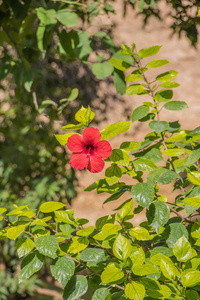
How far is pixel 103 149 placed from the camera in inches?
30.5

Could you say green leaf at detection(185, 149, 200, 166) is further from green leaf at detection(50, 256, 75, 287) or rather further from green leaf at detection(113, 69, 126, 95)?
green leaf at detection(113, 69, 126, 95)

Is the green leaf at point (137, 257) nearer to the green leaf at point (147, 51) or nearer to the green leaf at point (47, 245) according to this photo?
the green leaf at point (47, 245)

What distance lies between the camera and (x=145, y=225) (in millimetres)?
914

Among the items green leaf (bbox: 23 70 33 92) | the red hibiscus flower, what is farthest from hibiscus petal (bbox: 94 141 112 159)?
green leaf (bbox: 23 70 33 92)

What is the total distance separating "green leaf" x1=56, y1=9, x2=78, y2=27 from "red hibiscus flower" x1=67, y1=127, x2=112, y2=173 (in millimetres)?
739

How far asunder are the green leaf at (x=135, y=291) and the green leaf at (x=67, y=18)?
3.26ft

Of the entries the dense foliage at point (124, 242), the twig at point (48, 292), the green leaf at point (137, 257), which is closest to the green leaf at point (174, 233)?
the dense foliage at point (124, 242)

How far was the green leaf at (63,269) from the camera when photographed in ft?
2.39

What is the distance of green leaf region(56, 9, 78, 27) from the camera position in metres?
1.40

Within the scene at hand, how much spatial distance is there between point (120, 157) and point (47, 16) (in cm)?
78

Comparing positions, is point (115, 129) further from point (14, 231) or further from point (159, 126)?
point (14, 231)

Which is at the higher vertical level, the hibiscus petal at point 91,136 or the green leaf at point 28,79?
the hibiscus petal at point 91,136

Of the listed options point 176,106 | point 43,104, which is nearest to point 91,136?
point 176,106

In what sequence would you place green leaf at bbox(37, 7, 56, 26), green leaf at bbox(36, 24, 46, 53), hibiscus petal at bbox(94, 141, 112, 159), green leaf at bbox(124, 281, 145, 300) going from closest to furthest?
1. green leaf at bbox(124, 281, 145, 300)
2. hibiscus petal at bbox(94, 141, 112, 159)
3. green leaf at bbox(37, 7, 56, 26)
4. green leaf at bbox(36, 24, 46, 53)
